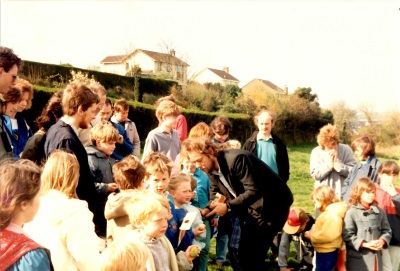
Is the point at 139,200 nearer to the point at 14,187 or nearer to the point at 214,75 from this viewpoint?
the point at 14,187

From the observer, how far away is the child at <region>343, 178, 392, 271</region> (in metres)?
5.00

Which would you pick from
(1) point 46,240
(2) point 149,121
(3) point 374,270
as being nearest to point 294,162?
(2) point 149,121

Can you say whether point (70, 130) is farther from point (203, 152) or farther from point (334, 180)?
point (334, 180)

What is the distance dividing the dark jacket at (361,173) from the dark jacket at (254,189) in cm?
205

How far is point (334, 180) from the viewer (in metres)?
6.35

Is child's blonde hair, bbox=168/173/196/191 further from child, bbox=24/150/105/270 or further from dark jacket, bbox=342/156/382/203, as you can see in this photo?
dark jacket, bbox=342/156/382/203

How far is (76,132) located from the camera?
344 centimetres

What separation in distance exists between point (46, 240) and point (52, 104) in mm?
1552

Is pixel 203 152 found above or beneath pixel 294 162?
above

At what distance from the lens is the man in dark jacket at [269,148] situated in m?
5.93

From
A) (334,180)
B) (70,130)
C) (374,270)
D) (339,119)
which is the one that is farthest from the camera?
(339,119)

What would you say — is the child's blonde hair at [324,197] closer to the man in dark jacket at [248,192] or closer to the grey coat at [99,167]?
the man in dark jacket at [248,192]

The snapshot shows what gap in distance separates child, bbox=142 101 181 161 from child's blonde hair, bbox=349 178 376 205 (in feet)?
7.66

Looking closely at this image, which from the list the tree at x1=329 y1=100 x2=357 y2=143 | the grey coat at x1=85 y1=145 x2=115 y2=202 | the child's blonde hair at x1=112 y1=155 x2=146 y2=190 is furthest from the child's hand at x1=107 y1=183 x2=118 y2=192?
the tree at x1=329 y1=100 x2=357 y2=143
